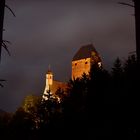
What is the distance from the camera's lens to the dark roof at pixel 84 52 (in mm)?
138375

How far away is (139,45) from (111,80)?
29.9 ft

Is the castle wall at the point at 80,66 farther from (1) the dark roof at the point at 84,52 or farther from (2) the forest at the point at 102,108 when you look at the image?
(2) the forest at the point at 102,108

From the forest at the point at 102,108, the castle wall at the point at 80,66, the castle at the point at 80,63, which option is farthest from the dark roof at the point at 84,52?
the forest at the point at 102,108

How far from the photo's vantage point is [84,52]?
462ft

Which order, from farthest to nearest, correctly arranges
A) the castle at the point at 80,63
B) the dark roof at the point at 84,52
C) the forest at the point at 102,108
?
the dark roof at the point at 84,52, the castle at the point at 80,63, the forest at the point at 102,108

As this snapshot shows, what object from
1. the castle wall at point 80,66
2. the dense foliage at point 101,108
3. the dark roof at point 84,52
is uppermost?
the dark roof at point 84,52

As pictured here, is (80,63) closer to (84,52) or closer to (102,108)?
(84,52)

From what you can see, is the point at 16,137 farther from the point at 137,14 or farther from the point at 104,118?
the point at 137,14

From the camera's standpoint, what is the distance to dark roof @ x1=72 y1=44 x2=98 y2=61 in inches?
5448

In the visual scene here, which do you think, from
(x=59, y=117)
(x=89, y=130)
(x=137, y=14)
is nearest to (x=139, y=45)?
(x=137, y=14)

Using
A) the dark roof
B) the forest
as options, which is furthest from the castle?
the forest

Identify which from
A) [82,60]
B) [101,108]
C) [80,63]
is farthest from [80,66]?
[101,108]

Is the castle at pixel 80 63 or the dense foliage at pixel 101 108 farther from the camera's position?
the castle at pixel 80 63

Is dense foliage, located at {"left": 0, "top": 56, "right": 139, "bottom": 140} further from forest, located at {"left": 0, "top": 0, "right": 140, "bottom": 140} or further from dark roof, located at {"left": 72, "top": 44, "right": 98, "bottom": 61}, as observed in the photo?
dark roof, located at {"left": 72, "top": 44, "right": 98, "bottom": 61}
